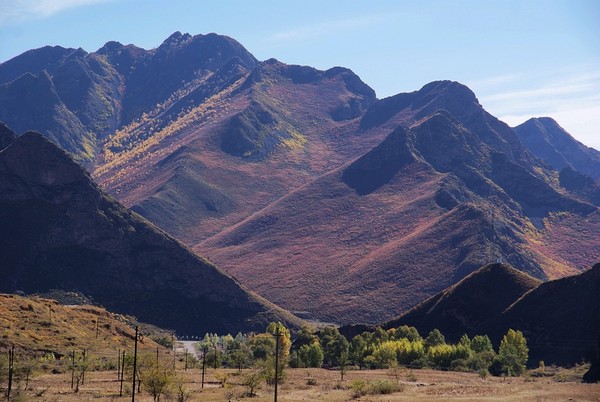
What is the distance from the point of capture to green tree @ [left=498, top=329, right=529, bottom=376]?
132m

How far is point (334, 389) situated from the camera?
331ft

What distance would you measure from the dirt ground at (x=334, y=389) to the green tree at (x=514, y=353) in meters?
12.1

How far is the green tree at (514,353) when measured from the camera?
132 meters

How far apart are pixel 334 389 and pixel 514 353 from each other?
1910 inches

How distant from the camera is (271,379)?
344ft

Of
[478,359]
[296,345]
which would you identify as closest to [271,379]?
[478,359]

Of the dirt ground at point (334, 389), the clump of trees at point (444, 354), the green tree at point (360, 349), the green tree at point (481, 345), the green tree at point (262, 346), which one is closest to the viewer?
the dirt ground at point (334, 389)

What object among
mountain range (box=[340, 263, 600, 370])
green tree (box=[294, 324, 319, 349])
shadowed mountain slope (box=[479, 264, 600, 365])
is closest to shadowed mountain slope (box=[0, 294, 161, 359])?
green tree (box=[294, 324, 319, 349])

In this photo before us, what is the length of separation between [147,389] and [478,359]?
65.9 metres

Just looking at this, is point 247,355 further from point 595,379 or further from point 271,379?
point 595,379

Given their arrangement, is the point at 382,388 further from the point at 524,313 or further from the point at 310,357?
the point at 524,313

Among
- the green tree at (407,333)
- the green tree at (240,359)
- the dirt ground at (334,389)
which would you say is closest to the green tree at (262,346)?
the green tree at (240,359)

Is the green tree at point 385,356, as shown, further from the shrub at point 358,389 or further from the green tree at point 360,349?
the shrub at point 358,389

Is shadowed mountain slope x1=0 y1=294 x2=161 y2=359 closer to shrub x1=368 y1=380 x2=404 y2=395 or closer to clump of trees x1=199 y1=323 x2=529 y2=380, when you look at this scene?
clump of trees x1=199 y1=323 x2=529 y2=380
